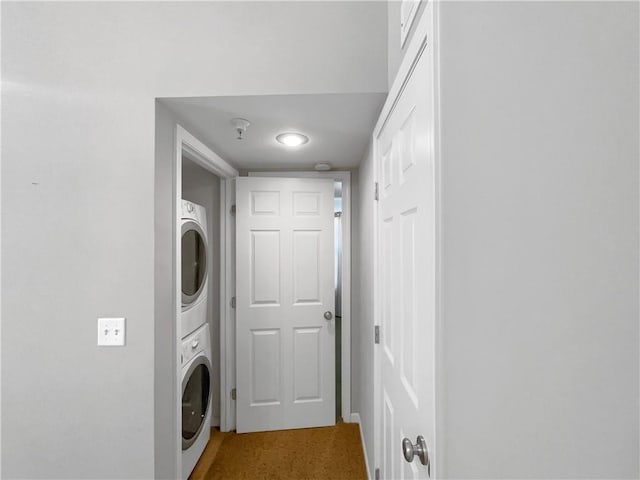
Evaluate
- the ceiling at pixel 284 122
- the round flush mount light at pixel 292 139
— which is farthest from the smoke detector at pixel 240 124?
the round flush mount light at pixel 292 139

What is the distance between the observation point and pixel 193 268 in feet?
6.75

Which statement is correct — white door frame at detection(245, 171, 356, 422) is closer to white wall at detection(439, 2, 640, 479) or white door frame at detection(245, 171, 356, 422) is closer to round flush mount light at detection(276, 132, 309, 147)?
round flush mount light at detection(276, 132, 309, 147)

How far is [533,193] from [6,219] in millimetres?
1886

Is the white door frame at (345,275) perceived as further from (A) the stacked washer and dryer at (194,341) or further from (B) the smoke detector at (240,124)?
(B) the smoke detector at (240,124)

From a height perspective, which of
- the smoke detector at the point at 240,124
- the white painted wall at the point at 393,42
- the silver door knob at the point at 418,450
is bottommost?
the silver door knob at the point at 418,450

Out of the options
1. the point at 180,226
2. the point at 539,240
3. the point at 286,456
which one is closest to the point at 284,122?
the point at 180,226

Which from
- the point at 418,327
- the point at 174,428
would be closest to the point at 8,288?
the point at 174,428

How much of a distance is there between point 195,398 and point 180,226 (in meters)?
1.20

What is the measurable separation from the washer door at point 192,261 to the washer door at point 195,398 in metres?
0.46

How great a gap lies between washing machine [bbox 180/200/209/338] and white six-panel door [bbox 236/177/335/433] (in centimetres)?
32

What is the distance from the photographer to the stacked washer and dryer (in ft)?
6.22

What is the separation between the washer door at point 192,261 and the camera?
1896 millimetres

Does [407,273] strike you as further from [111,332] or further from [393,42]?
[111,332]

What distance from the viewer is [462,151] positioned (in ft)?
2.04
